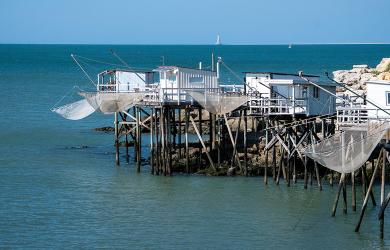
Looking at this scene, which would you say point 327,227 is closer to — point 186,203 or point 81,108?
point 186,203

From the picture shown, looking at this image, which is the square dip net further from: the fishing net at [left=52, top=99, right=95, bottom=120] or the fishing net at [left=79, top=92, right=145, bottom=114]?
the fishing net at [left=52, top=99, right=95, bottom=120]

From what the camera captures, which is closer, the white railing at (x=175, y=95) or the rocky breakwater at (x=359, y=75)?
the white railing at (x=175, y=95)

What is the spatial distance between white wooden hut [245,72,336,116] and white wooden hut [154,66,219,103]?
2.69 metres

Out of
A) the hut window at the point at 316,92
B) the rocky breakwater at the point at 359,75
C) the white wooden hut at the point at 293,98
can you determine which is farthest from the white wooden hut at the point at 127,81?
the rocky breakwater at the point at 359,75

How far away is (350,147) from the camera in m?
35.9

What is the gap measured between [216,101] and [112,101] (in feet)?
19.5

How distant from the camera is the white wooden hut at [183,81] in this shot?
4816cm

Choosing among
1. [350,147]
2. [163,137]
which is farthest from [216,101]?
[350,147]

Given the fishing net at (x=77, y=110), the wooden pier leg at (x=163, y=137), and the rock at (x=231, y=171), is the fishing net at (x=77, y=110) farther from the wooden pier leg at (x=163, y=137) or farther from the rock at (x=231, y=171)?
the rock at (x=231, y=171)

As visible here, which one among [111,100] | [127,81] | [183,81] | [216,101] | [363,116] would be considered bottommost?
[363,116]

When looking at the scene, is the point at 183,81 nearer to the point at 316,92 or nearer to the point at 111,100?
the point at 111,100

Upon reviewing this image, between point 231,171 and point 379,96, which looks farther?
point 231,171

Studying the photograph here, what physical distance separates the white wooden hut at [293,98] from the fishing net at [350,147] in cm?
827

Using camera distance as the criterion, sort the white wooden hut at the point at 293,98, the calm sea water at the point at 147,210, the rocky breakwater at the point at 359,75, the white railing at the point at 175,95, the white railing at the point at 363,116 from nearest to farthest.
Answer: the calm sea water at the point at 147,210 → the white railing at the point at 363,116 → the white wooden hut at the point at 293,98 → the white railing at the point at 175,95 → the rocky breakwater at the point at 359,75
